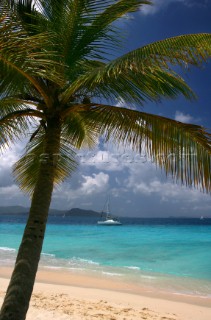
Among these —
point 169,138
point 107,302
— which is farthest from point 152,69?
point 107,302

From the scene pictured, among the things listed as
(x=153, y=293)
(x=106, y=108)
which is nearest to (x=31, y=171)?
(x=106, y=108)

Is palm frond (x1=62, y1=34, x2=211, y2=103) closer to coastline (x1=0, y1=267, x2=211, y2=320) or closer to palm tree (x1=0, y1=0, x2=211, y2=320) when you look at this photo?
palm tree (x1=0, y1=0, x2=211, y2=320)

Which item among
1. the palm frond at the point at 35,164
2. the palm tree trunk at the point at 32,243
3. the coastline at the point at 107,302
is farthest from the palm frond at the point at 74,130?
the coastline at the point at 107,302

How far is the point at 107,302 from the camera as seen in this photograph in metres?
8.57

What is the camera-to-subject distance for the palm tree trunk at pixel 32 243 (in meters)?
3.35

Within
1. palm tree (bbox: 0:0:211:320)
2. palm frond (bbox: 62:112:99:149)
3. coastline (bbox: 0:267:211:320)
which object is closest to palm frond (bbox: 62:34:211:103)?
palm tree (bbox: 0:0:211:320)

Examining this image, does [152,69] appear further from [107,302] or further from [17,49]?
[107,302]

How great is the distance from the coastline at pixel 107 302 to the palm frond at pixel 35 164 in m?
2.57

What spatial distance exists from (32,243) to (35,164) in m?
2.36

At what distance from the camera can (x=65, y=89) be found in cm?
432

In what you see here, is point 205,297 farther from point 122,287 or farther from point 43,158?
point 43,158

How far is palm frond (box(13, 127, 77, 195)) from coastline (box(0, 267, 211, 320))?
8.43 feet

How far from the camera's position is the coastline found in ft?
23.4

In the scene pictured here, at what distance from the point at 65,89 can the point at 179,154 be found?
5.41 feet
